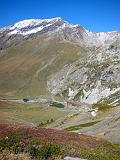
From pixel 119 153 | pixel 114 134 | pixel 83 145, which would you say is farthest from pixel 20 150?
pixel 114 134

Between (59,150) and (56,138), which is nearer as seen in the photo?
(59,150)

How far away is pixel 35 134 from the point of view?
34.5 metres

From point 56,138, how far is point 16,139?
3.89 m

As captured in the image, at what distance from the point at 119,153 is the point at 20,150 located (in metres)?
9.39

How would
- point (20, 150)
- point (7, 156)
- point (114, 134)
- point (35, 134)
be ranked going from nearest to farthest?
Result: point (7, 156)
point (20, 150)
point (35, 134)
point (114, 134)

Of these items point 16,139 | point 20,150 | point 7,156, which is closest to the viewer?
point 7,156

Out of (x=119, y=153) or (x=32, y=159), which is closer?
(x=32, y=159)

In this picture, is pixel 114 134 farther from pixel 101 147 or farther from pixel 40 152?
pixel 40 152

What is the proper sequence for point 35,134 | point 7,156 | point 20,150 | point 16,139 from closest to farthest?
point 7,156, point 20,150, point 16,139, point 35,134

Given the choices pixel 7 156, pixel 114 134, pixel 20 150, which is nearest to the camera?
pixel 7 156

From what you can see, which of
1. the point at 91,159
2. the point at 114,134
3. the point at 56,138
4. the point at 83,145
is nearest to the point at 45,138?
the point at 56,138

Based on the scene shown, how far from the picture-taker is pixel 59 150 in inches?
1162

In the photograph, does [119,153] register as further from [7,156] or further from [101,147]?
[7,156]

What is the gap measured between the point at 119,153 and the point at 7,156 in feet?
35.8
